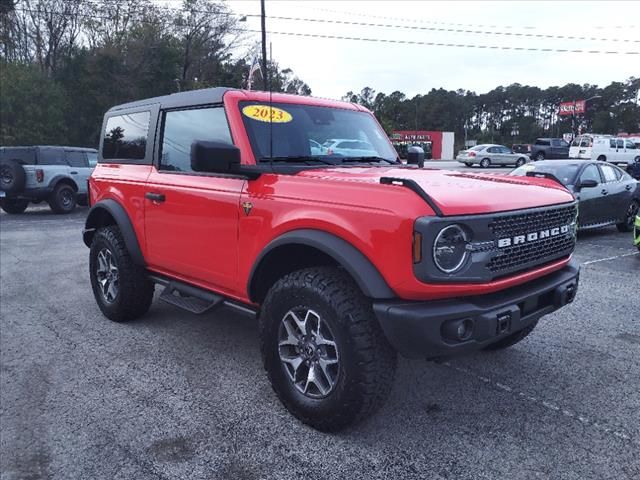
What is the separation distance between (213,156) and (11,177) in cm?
1238

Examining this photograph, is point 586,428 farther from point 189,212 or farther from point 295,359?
point 189,212

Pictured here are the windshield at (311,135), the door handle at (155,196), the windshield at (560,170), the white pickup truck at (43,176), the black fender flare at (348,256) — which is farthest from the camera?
the white pickup truck at (43,176)

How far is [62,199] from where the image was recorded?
1420cm

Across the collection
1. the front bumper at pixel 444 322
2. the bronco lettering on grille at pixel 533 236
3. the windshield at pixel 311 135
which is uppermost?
the windshield at pixel 311 135

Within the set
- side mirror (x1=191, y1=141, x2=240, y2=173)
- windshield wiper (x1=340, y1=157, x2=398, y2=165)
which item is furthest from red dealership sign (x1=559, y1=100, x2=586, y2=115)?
side mirror (x1=191, y1=141, x2=240, y2=173)

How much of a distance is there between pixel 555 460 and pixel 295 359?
150 cm

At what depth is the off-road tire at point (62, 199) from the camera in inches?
551

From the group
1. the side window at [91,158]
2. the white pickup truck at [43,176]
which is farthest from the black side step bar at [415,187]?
the side window at [91,158]

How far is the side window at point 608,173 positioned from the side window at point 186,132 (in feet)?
28.8

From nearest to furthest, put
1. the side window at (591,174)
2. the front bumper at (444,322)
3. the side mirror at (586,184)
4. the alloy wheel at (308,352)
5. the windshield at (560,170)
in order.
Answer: the front bumper at (444,322) → the alloy wheel at (308,352) → the side mirror at (586,184) → the windshield at (560,170) → the side window at (591,174)

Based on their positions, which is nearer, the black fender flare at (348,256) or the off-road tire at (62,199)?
the black fender flare at (348,256)

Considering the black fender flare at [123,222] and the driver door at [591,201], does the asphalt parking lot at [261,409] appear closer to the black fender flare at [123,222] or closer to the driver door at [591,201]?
the black fender flare at [123,222]

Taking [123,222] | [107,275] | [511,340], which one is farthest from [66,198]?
[511,340]

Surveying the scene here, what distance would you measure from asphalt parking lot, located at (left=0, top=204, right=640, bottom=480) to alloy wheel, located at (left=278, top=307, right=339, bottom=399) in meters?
0.28
